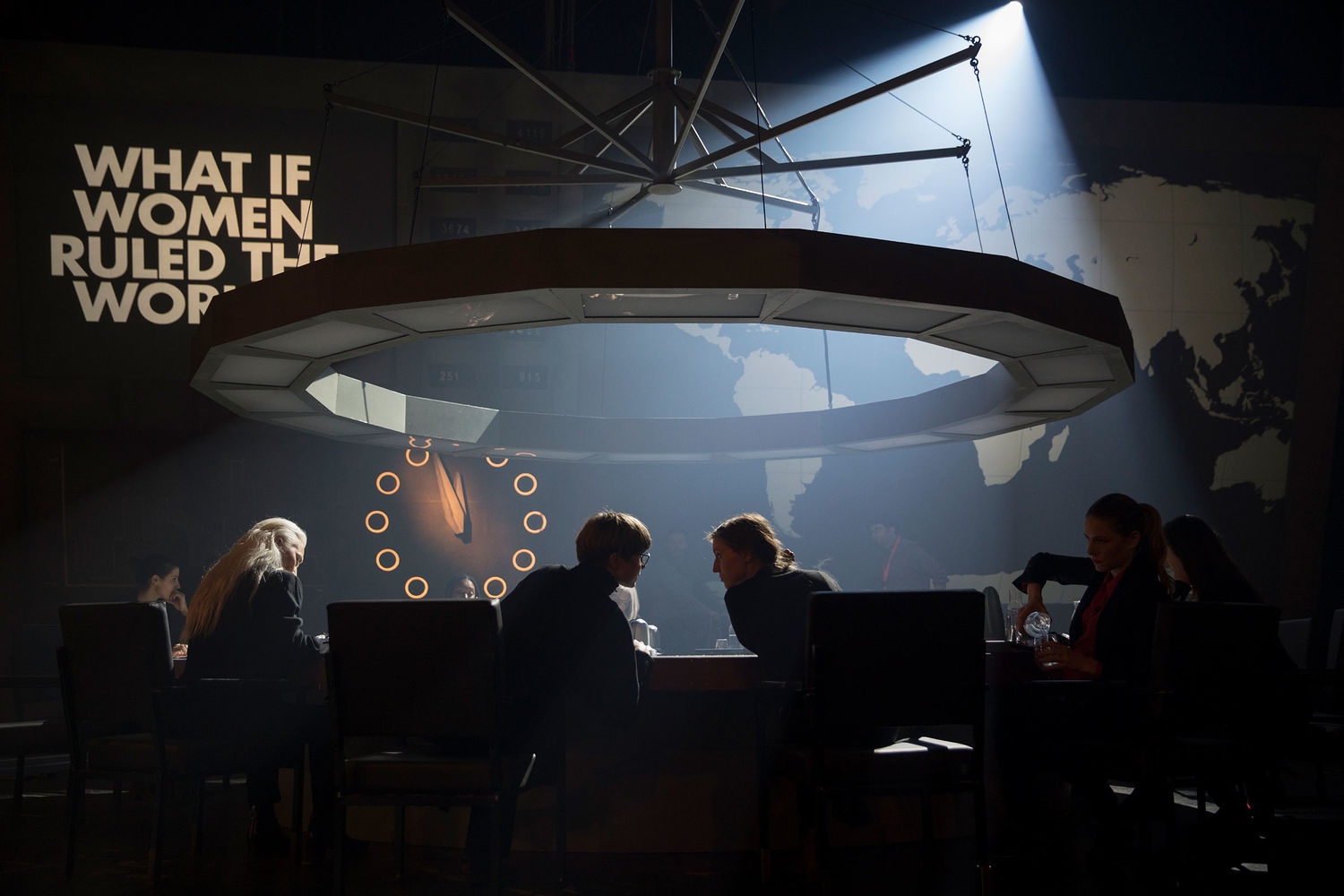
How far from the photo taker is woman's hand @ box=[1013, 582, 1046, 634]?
345 cm

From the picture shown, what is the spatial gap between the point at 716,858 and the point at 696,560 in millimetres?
4441

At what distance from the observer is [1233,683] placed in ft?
9.62

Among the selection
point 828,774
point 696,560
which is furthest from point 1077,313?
point 696,560

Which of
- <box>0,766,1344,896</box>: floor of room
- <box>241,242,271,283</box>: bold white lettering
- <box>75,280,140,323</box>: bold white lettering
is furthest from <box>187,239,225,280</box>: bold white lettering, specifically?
<box>0,766,1344,896</box>: floor of room

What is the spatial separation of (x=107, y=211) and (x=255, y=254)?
3.40ft

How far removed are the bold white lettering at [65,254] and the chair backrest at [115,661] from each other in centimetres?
491

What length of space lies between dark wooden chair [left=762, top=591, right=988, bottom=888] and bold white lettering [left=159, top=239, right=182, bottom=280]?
6.38 metres

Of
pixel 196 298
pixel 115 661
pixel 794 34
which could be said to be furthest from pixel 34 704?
pixel 794 34

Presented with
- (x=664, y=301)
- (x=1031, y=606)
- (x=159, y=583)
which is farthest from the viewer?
(x=159, y=583)

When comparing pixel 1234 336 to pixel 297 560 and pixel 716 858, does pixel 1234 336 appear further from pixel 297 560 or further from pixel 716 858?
pixel 297 560

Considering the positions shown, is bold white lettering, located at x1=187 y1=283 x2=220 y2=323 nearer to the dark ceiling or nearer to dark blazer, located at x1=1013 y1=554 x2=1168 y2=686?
the dark ceiling

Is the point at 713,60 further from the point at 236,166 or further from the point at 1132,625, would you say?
the point at 236,166

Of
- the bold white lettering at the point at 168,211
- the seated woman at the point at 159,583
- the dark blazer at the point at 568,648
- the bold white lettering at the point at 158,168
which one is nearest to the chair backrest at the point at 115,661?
the dark blazer at the point at 568,648

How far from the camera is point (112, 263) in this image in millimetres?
7215
